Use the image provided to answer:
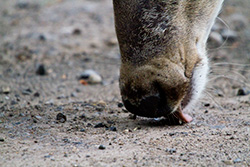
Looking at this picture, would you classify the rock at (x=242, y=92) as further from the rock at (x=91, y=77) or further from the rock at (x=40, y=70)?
the rock at (x=40, y=70)

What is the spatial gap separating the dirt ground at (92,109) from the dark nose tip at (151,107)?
222mm

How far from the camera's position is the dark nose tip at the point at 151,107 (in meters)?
3.08

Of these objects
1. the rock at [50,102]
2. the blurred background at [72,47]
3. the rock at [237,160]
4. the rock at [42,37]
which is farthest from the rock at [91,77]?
the rock at [237,160]

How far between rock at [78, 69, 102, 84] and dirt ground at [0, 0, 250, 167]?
94mm

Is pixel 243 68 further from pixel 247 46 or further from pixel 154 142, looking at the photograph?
pixel 154 142

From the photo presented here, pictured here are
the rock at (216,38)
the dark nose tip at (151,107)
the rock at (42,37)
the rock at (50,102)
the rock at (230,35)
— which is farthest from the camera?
the rock at (42,37)

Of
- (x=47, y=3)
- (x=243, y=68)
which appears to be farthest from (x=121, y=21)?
(x=47, y=3)

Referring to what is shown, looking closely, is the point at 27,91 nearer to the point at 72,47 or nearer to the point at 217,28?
the point at 72,47

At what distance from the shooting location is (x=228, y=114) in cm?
398

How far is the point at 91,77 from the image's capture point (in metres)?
5.70

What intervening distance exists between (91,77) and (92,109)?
59.9 inches

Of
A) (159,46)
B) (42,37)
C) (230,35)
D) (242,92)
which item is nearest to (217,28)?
(230,35)

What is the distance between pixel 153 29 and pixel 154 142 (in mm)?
928

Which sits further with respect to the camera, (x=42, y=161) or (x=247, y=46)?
(x=247, y=46)
